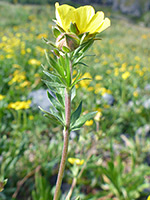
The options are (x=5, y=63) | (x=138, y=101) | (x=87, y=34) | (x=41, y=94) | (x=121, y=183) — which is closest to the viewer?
(x=87, y=34)

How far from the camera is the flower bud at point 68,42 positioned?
1.39 feet

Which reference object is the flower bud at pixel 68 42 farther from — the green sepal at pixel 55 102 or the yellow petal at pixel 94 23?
the green sepal at pixel 55 102

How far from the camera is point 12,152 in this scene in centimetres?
142

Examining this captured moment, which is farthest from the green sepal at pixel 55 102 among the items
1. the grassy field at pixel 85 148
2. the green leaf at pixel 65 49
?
the grassy field at pixel 85 148

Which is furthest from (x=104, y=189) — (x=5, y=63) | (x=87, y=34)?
(x=5, y=63)

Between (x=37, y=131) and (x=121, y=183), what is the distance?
871 millimetres

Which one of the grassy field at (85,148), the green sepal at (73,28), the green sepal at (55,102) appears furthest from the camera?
the grassy field at (85,148)

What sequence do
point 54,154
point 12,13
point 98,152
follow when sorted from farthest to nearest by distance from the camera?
point 12,13, point 98,152, point 54,154

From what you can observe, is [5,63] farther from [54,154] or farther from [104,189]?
[104,189]

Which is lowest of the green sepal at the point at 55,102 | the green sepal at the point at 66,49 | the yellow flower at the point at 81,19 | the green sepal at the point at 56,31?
the green sepal at the point at 55,102

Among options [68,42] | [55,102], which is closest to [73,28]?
[68,42]

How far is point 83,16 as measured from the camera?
0.45 metres

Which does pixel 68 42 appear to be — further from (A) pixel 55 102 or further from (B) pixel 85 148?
(B) pixel 85 148

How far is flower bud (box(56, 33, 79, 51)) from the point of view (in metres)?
0.42
